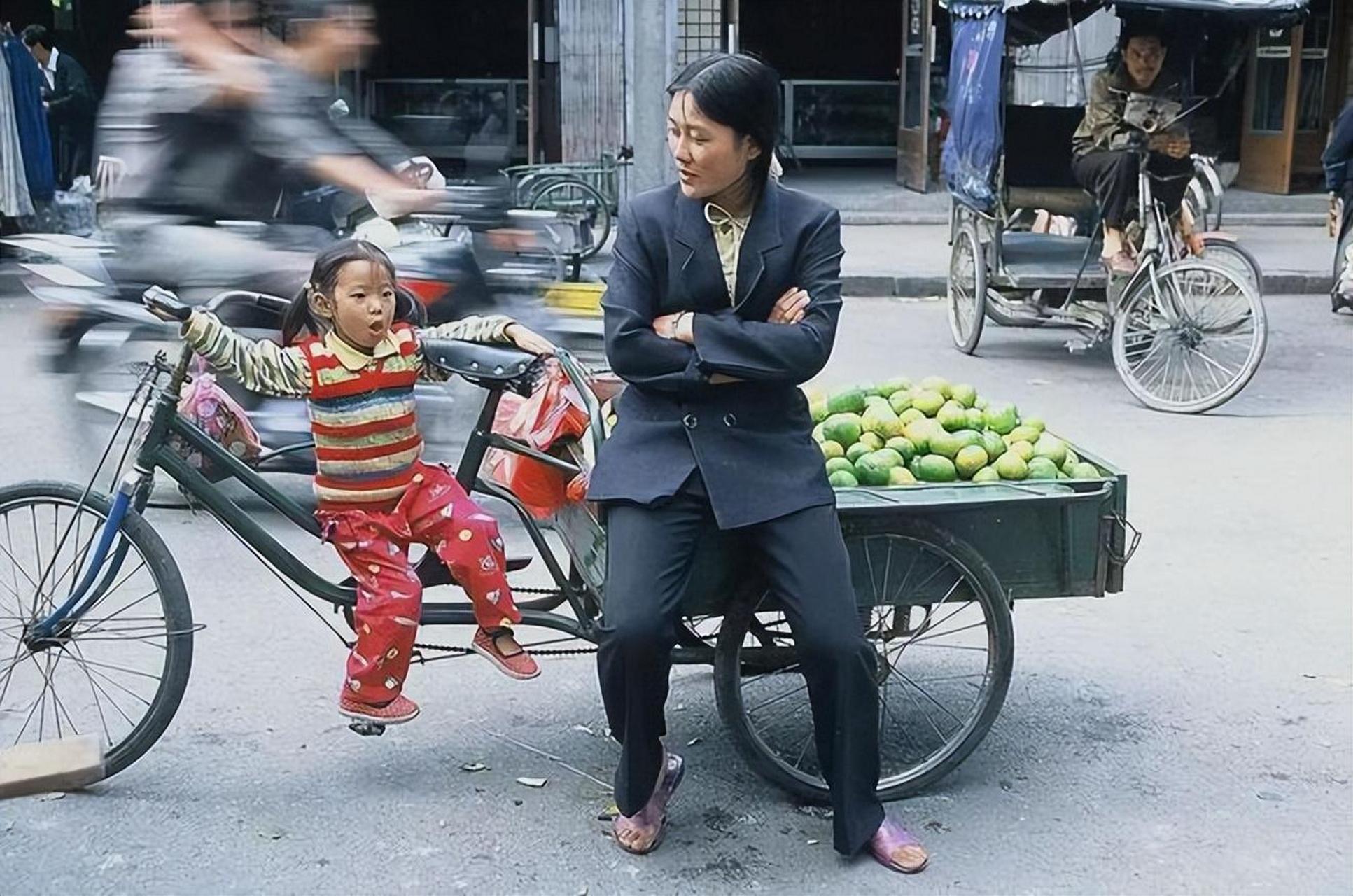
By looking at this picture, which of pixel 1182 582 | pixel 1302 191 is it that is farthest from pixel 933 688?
pixel 1302 191

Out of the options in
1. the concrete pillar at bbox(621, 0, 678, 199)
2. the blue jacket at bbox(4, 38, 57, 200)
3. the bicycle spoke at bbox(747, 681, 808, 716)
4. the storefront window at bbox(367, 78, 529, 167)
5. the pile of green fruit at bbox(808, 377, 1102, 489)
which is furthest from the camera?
Answer: the storefront window at bbox(367, 78, 529, 167)

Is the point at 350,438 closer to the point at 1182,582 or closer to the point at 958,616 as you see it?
the point at 958,616

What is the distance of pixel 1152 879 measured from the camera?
338 cm

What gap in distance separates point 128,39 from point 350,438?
614 inches

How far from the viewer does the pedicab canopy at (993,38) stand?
27.6 ft

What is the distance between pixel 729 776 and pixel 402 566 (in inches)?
37.3

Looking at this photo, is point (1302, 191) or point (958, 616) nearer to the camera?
point (958, 616)

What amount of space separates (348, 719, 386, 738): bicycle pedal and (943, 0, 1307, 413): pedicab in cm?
528

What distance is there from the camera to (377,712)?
3549mm

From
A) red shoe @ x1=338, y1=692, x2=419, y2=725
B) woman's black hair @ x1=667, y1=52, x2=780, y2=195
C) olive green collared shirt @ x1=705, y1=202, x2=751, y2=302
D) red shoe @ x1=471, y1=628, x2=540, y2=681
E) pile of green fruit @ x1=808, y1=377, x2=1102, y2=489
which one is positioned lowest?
red shoe @ x1=338, y1=692, x2=419, y2=725

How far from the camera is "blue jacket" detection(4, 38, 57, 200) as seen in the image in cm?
1210

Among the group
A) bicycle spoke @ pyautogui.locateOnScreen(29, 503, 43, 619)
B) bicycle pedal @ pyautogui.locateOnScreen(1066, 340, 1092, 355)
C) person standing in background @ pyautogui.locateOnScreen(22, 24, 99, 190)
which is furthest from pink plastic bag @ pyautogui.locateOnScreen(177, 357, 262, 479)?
person standing in background @ pyautogui.locateOnScreen(22, 24, 99, 190)

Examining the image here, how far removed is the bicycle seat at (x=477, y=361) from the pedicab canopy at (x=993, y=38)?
5.67m

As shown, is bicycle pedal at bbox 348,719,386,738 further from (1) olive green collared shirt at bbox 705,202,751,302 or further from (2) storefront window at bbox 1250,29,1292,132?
(2) storefront window at bbox 1250,29,1292,132
